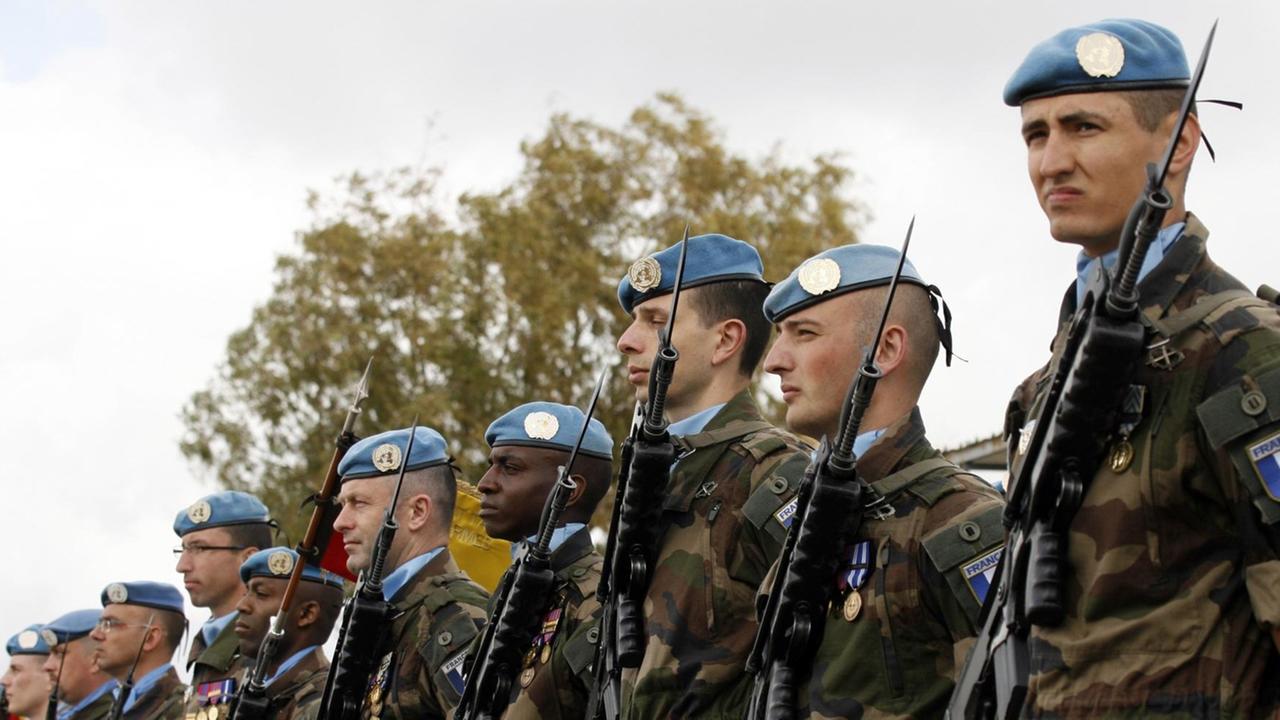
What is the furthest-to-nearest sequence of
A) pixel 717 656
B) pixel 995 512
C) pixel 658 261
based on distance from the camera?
pixel 658 261, pixel 717 656, pixel 995 512

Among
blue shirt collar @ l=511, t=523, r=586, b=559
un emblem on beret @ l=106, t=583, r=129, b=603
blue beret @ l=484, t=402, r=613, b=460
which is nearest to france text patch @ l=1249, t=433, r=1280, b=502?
blue shirt collar @ l=511, t=523, r=586, b=559

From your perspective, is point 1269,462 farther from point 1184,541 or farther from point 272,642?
point 272,642

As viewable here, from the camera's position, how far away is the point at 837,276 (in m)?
5.88

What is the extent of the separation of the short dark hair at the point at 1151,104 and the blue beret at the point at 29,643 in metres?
13.6

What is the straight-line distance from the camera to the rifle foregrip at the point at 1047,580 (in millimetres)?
3900

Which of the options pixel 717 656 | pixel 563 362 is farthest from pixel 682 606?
pixel 563 362

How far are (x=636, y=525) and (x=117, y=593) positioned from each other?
8.28 metres

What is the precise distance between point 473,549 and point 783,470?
17.4ft

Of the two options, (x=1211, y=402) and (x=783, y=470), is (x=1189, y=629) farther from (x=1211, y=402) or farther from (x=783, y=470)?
(x=783, y=470)

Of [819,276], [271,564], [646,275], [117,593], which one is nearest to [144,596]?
[117,593]

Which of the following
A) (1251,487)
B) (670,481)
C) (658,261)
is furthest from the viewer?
(658,261)

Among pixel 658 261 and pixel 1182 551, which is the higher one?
pixel 658 261

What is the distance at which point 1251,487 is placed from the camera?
3.66 meters

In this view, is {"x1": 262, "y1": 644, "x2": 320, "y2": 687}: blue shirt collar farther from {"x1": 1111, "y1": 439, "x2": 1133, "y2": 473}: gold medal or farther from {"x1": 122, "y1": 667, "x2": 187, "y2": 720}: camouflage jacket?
{"x1": 1111, "y1": 439, "x2": 1133, "y2": 473}: gold medal
